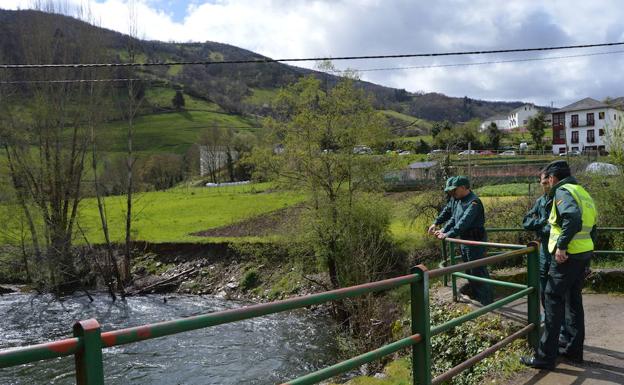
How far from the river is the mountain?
33.2 ft

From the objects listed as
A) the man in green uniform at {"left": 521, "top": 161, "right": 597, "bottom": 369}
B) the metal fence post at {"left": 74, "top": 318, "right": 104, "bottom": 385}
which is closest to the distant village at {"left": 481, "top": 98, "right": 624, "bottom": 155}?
the man in green uniform at {"left": 521, "top": 161, "right": 597, "bottom": 369}

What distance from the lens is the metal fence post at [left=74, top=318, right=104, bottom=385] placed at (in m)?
2.20

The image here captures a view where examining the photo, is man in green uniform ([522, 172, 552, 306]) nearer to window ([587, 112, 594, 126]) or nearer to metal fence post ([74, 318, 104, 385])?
metal fence post ([74, 318, 104, 385])

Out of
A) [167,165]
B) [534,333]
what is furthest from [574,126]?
[534,333]

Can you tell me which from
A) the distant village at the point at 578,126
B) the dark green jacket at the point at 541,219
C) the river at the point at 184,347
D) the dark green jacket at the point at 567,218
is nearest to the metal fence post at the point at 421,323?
the dark green jacket at the point at 567,218

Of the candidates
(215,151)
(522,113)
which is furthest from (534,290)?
(522,113)

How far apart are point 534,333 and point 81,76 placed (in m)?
28.0

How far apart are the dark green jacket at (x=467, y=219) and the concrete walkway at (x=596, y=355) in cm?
118

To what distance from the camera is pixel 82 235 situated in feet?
84.9

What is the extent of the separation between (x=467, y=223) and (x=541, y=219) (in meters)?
0.98

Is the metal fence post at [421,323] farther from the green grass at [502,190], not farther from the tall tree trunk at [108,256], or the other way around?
the tall tree trunk at [108,256]

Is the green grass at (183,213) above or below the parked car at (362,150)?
below

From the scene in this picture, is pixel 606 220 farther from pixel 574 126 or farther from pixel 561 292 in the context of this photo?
pixel 574 126

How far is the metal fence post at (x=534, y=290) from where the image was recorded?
5.52 m
